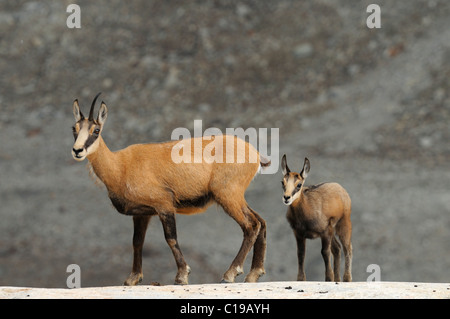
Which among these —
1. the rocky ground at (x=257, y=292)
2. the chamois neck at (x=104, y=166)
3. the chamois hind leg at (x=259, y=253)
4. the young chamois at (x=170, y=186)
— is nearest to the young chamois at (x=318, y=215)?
the chamois hind leg at (x=259, y=253)

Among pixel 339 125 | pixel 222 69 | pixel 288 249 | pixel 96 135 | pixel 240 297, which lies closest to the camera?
pixel 240 297

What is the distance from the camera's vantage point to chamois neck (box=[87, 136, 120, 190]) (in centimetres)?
1340

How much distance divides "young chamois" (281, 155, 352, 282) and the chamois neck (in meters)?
2.78

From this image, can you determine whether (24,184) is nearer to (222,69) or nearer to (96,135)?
(222,69)

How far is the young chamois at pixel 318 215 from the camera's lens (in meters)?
14.7

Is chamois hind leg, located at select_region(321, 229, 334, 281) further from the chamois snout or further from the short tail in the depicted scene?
the short tail

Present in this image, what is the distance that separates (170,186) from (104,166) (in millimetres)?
1048

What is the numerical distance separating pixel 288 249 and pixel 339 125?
6.24m

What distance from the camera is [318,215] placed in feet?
50.2

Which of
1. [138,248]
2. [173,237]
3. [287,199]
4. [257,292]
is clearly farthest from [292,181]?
[257,292]

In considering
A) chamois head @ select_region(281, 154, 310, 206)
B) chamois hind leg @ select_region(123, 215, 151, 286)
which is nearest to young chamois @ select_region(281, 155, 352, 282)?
chamois head @ select_region(281, 154, 310, 206)

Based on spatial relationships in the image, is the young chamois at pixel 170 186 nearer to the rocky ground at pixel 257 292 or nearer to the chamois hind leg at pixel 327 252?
the chamois hind leg at pixel 327 252

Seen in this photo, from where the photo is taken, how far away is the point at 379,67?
3447 cm

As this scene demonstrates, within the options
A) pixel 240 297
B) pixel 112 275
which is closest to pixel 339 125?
pixel 112 275
